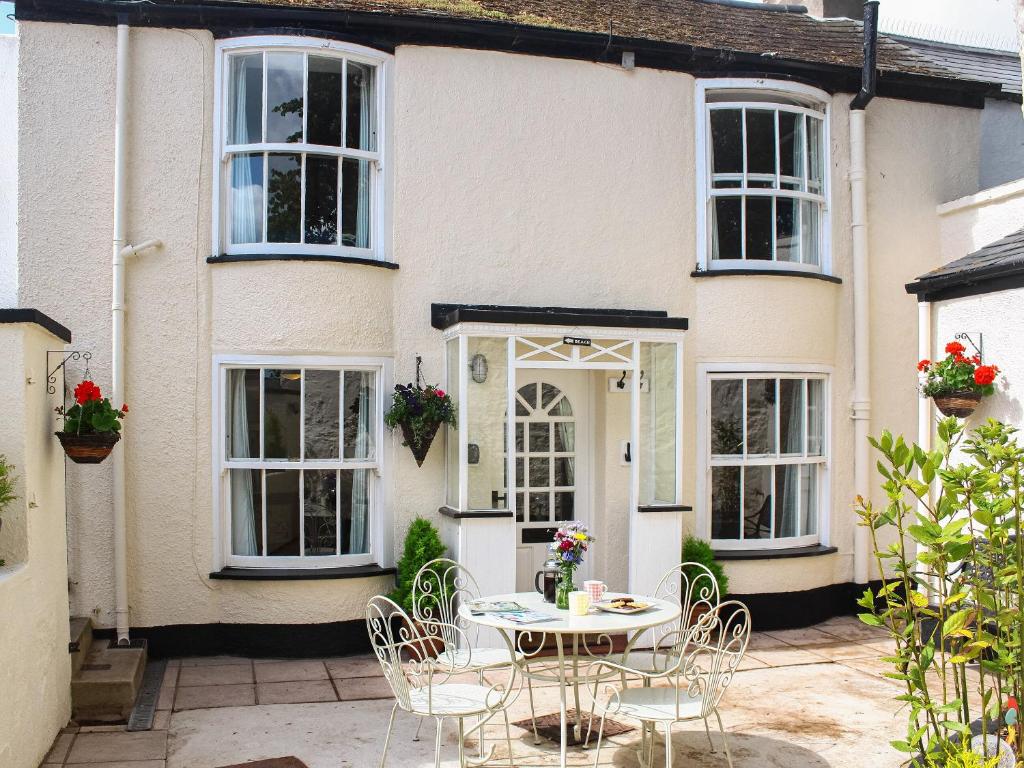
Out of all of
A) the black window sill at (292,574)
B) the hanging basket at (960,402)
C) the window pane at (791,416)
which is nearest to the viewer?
the hanging basket at (960,402)

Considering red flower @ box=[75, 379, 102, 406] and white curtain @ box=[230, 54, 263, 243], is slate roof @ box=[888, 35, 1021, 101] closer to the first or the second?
white curtain @ box=[230, 54, 263, 243]

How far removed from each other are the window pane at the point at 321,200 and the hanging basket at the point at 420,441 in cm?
190

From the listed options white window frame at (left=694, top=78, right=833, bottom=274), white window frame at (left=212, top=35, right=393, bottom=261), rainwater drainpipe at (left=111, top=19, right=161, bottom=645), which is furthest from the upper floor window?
white window frame at (left=694, top=78, right=833, bottom=274)

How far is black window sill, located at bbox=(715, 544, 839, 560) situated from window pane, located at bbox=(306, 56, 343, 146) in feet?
18.3

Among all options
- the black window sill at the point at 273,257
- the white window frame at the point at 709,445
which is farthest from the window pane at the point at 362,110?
the white window frame at the point at 709,445

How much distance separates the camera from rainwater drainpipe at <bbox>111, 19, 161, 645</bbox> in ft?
28.1

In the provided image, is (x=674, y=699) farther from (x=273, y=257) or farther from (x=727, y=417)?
(x=273, y=257)

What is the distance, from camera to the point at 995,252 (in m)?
8.07

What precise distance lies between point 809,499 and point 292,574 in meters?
5.47

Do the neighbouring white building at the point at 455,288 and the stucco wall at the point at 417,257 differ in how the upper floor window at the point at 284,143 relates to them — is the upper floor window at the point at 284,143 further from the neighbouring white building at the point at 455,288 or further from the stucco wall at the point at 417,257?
the stucco wall at the point at 417,257

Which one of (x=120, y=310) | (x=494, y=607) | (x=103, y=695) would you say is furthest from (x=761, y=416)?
(x=103, y=695)

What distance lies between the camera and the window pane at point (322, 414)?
9094 mm

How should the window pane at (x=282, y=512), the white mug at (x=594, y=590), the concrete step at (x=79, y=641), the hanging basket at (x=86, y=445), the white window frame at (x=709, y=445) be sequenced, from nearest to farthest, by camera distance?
the white mug at (x=594, y=590), the hanging basket at (x=86, y=445), the concrete step at (x=79, y=641), the window pane at (x=282, y=512), the white window frame at (x=709, y=445)

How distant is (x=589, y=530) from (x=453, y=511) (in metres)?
1.73
